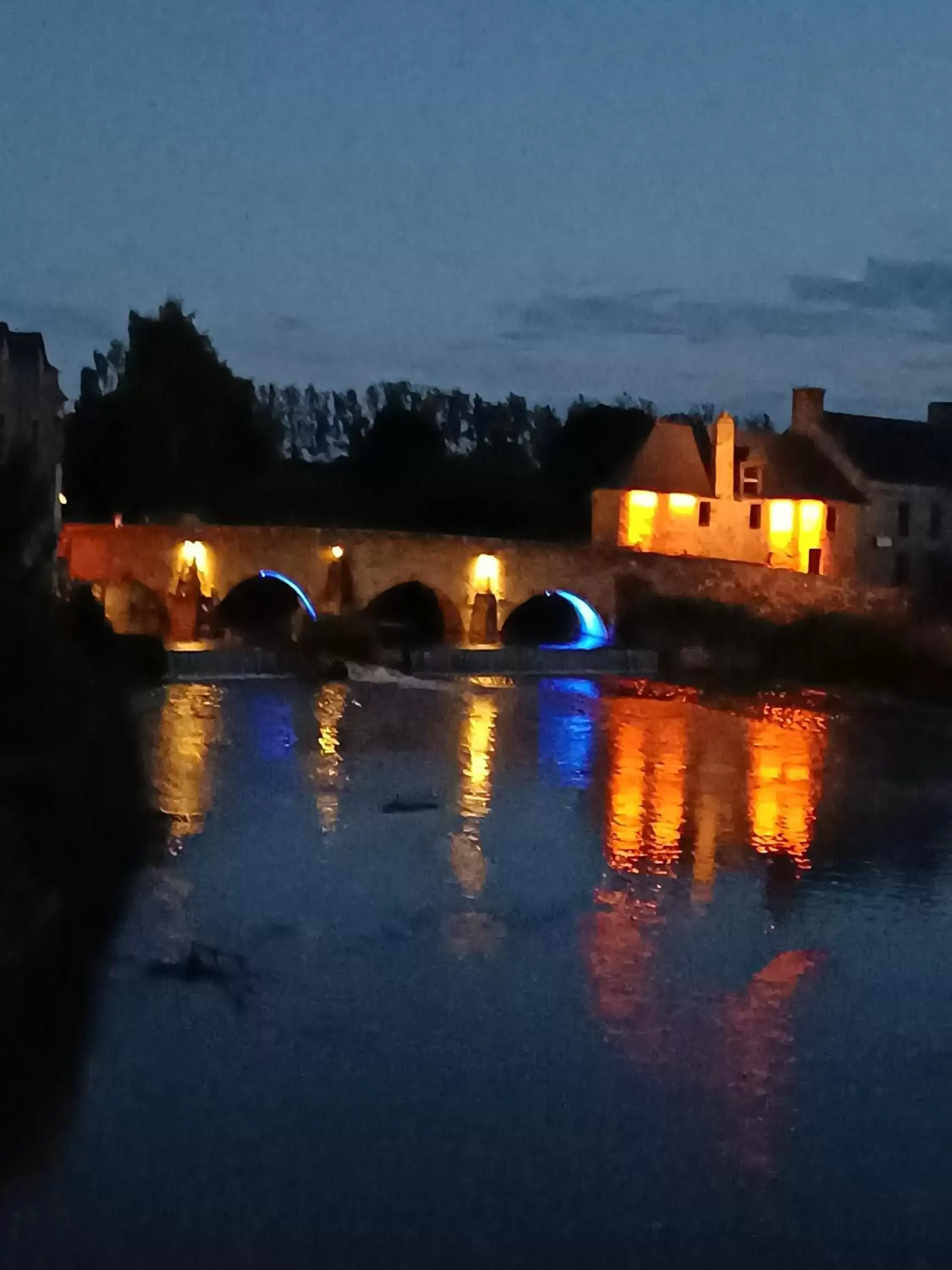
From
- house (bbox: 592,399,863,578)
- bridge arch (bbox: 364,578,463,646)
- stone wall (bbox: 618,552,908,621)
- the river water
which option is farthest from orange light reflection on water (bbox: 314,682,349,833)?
house (bbox: 592,399,863,578)

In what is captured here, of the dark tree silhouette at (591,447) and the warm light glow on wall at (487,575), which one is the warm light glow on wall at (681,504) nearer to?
the warm light glow on wall at (487,575)

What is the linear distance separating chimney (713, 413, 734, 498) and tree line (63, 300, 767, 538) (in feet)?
22.9

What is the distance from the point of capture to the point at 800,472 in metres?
44.4

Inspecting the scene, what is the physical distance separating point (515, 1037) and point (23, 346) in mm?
27080

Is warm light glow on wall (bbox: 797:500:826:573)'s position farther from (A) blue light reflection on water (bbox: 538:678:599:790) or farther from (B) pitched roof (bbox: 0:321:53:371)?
(B) pitched roof (bbox: 0:321:53:371)

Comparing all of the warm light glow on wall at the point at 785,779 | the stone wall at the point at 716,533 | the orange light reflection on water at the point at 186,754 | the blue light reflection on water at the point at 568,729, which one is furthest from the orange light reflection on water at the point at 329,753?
the stone wall at the point at 716,533

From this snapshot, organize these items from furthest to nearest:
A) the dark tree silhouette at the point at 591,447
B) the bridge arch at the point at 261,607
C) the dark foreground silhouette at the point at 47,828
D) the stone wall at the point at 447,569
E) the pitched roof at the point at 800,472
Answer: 1. the dark tree silhouette at the point at 591,447
2. the pitched roof at the point at 800,472
3. the bridge arch at the point at 261,607
4. the stone wall at the point at 447,569
5. the dark foreground silhouette at the point at 47,828

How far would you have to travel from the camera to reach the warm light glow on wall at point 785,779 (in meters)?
21.2

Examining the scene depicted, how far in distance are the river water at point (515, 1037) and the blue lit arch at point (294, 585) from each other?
50.7 feet

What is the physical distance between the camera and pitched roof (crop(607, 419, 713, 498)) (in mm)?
44031

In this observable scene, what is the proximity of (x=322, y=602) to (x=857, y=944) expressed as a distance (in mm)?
24634

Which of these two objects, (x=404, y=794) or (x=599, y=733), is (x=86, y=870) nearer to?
(x=404, y=794)

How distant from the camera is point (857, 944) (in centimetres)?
1616

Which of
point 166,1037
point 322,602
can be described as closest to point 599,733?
point 322,602
